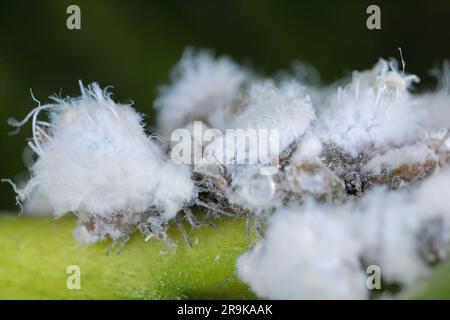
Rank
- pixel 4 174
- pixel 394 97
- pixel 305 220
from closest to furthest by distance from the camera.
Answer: pixel 305 220 → pixel 394 97 → pixel 4 174

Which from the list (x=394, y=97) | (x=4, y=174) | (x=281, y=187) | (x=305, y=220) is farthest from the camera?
(x=4, y=174)

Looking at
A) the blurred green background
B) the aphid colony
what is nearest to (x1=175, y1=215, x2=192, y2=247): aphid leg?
the aphid colony

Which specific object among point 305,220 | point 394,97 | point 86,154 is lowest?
point 305,220

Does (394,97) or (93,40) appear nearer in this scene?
(394,97)

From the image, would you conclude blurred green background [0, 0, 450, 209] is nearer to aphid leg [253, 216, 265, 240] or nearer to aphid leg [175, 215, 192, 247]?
aphid leg [175, 215, 192, 247]

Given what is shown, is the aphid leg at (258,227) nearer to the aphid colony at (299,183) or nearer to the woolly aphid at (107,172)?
the aphid colony at (299,183)

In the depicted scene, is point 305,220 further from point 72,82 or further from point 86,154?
point 72,82

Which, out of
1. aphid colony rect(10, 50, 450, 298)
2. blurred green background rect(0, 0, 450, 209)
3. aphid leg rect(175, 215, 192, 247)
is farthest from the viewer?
blurred green background rect(0, 0, 450, 209)

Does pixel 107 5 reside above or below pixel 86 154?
above
